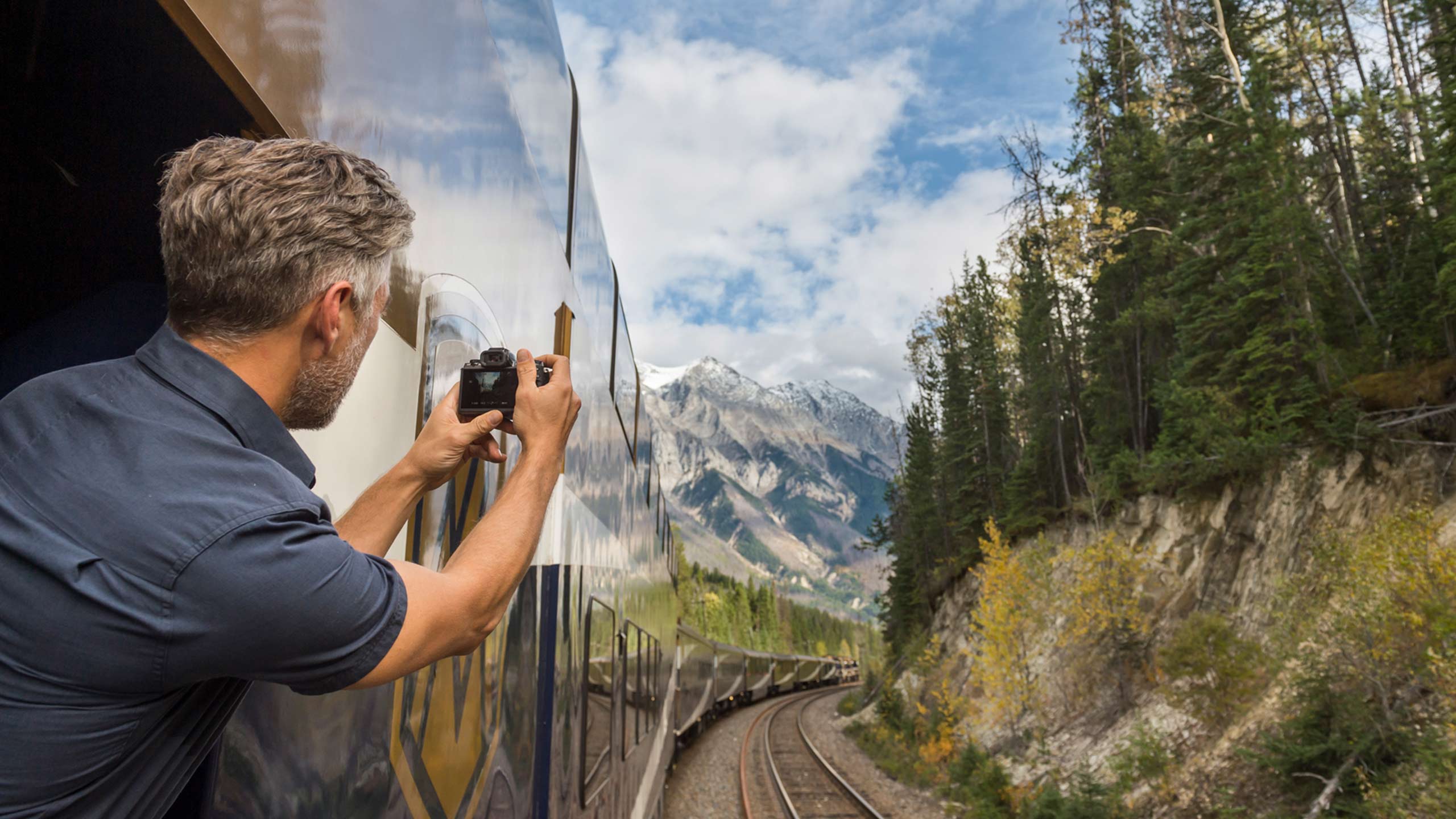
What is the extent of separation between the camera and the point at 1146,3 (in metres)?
28.3

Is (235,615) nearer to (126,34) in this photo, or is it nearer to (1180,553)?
(126,34)

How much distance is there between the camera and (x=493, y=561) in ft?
3.73

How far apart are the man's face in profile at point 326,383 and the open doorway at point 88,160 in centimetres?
24

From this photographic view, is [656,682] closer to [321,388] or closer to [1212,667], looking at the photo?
[321,388]

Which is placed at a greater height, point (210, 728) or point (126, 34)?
point (126, 34)

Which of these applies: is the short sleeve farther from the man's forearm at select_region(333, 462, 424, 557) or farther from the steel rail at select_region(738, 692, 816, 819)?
the steel rail at select_region(738, 692, 816, 819)

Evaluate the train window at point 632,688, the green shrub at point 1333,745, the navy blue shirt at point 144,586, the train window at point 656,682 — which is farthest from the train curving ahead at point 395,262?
the green shrub at point 1333,745

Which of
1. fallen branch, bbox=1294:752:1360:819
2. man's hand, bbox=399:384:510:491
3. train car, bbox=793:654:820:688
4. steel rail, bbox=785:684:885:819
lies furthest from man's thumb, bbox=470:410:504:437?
train car, bbox=793:654:820:688

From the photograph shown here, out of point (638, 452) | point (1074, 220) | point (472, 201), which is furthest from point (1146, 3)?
point (472, 201)

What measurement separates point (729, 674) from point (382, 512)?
30.1m

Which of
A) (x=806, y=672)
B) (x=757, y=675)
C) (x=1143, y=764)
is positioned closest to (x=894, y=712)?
(x=757, y=675)

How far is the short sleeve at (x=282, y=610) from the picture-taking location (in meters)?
0.80

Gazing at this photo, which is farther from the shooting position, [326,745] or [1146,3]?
[1146,3]

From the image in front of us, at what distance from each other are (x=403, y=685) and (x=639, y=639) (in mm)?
5461
